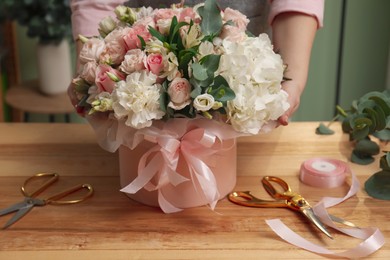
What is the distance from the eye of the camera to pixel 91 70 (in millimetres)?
805

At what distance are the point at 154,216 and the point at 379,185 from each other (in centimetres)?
36

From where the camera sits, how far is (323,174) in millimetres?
933

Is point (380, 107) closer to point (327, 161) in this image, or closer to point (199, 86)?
point (327, 161)

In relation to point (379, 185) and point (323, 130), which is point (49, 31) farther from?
point (379, 185)

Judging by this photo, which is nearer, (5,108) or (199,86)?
(199,86)

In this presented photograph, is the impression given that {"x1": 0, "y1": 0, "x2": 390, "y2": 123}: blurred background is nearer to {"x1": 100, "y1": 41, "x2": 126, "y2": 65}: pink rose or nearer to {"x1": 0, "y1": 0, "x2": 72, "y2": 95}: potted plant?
{"x1": 0, "y1": 0, "x2": 72, "y2": 95}: potted plant

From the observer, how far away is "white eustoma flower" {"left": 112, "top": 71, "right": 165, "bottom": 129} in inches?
29.3

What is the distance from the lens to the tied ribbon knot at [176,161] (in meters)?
0.79

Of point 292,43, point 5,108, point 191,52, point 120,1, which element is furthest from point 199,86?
point 5,108

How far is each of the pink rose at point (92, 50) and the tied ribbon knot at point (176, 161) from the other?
0.14 meters

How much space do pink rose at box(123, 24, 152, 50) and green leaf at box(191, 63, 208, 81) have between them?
9 centimetres

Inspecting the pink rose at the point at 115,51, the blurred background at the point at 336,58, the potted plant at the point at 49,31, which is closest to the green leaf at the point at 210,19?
the pink rose at the point at 115,51

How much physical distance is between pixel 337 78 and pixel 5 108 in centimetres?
141

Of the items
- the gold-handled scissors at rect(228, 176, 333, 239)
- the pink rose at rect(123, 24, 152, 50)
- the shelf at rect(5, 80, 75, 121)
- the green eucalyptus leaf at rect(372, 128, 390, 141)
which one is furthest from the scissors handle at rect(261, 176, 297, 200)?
the shelf at rect(5, 80, 75, 121)
